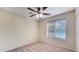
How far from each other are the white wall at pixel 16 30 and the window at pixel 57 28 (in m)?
0.27

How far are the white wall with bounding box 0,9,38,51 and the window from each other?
0.89 ft

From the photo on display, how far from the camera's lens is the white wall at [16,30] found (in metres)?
1.15

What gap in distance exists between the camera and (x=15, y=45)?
122 cm

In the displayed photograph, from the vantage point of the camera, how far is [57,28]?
111 centimetres

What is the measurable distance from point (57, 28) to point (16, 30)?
0.73 meters

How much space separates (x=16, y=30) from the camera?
1188 millimetres

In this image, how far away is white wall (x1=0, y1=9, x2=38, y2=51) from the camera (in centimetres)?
115

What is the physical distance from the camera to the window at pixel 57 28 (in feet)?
3.62

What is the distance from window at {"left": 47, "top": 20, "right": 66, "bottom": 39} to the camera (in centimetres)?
110
